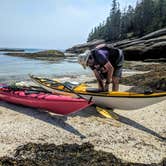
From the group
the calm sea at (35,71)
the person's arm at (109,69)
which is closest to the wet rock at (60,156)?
the person's arm at (109,69)

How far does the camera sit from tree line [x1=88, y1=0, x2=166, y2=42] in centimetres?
6631

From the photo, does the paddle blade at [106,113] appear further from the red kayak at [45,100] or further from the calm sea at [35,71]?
the calm sea at [35,71]

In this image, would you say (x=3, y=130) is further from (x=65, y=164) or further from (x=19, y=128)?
(x=65, y=164)

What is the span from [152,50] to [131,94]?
29.6m

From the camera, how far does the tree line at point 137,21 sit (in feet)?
218

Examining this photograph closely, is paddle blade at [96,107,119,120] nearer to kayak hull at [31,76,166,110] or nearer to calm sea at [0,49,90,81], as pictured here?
kayak hull at [31,76,166,110]

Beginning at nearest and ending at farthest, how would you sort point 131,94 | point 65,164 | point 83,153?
point 65,164
point 83,153
point 131,94

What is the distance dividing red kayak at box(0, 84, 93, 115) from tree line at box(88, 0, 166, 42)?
57.2m

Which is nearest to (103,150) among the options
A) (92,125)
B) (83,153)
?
(83,153)

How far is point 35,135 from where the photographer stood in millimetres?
6594

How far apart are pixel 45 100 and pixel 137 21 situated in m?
67.0

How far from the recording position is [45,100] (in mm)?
8320

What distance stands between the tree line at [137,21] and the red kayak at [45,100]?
57.2 metres

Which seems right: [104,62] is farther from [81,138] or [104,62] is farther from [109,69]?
[81,138]
